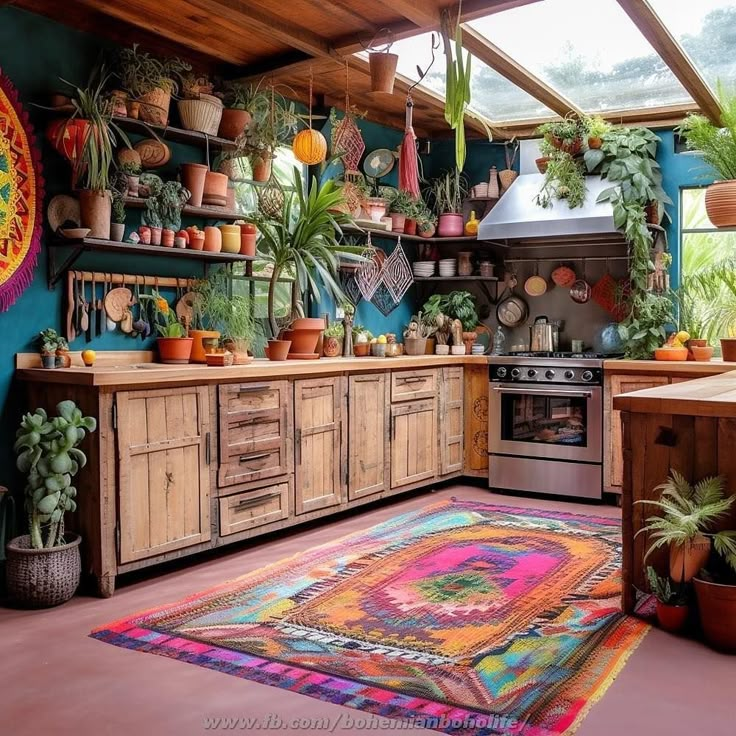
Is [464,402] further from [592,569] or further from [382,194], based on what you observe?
[592,569]

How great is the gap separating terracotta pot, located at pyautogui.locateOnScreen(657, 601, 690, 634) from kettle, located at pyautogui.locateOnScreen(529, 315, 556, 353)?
10.6ft

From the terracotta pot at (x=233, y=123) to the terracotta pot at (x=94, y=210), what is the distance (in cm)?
107

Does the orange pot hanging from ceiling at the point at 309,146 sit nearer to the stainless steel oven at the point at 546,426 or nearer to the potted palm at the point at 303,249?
the potted palm at the point at 303,249

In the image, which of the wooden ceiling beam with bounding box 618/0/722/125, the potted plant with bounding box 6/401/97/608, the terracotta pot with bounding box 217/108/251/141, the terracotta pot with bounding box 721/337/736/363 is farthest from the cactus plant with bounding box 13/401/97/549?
the terracotta pot with bounding box 721/337/736/363

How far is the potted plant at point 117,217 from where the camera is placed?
405 centimetres

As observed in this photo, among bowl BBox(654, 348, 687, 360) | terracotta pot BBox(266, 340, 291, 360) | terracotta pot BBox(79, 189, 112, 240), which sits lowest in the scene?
bowl BBox(654, 348, 687, 360)

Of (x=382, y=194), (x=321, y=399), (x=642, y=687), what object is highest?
(x=382, y=194)

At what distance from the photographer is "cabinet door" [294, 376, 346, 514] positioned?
15.0ft

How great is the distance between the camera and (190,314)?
4645 mm

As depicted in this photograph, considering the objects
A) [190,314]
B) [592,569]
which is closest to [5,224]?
[190,314]

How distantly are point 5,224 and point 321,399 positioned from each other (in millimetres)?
1894

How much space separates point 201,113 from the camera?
14.6ft

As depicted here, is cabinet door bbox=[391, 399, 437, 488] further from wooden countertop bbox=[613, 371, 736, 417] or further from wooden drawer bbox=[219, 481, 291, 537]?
wooden countertop bbox=[613, 371, 736, 417]

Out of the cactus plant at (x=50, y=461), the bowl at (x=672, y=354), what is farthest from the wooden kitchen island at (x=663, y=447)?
the cactus plant at (x=50, y=461)
